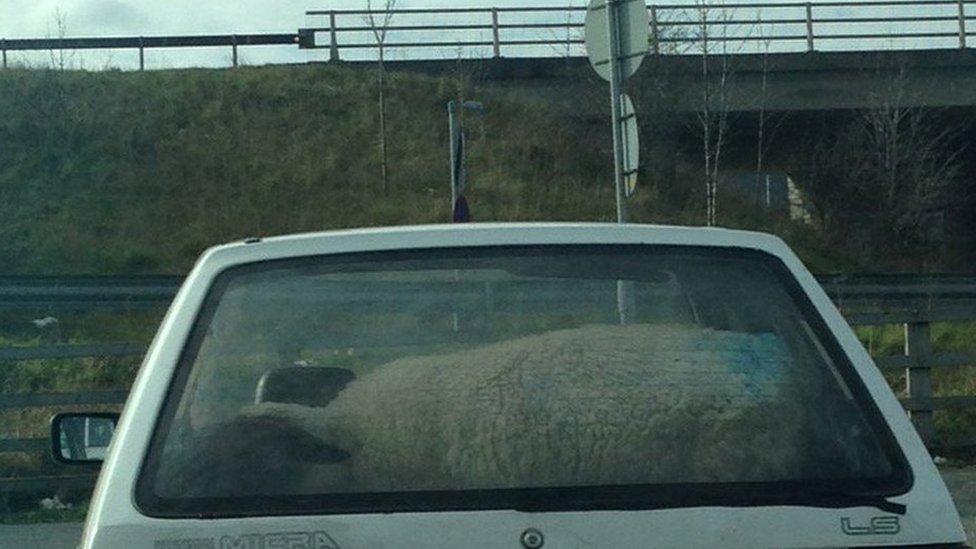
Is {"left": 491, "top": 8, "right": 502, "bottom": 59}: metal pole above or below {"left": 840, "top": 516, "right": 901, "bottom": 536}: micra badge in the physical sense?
above

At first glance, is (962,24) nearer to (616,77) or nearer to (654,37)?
(654,37)

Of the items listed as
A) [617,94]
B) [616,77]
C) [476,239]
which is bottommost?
[476,239]

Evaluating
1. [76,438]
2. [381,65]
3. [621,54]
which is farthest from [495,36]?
[76,438]

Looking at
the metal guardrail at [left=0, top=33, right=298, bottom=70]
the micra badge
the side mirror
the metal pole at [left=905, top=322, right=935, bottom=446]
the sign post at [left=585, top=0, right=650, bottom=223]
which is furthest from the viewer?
the metal guardrail at [left=0, top=33, right=298, bottom=70]

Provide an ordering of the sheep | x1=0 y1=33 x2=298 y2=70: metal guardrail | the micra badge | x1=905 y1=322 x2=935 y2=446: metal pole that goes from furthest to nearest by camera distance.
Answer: x1=0 y1=33 x2=298 y2=70: metal guardrail < x1=905 y1=322 x2=935 y2=446: metal pole < the sheep < the micra badge

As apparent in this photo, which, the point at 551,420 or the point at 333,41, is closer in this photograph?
the point at 551,420

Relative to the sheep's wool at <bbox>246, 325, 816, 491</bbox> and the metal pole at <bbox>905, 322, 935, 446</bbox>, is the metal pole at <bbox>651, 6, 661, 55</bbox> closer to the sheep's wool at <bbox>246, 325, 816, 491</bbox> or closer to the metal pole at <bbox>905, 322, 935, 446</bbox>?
the metal pole at <bbox>905, 322, 935, 446</bbox>

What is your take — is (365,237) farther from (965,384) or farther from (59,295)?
(59,295)

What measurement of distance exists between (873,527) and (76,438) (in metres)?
2.55

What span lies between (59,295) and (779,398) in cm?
1745

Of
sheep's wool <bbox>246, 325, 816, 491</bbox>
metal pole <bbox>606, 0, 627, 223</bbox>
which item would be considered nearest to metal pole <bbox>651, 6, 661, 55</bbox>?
metal pole <bbox>606, 0, 627, 223</bbox>

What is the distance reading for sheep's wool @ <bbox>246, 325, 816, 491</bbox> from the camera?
3229 mm

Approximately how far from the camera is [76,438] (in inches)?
184

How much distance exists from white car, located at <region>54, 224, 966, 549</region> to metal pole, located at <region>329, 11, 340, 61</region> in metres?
36.4
